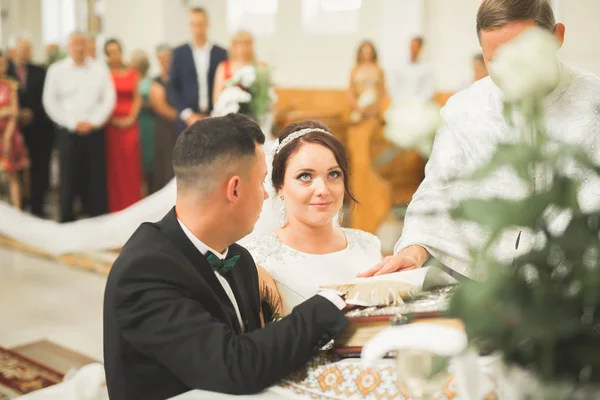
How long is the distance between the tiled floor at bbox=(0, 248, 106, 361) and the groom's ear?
3.35 m

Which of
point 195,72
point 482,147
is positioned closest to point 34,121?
point 195,72

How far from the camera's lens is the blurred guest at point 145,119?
37.4ft

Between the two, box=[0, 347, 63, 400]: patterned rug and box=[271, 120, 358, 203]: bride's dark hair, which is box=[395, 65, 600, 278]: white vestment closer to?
box=[271, 120, 358, 203]: bride's dark hair

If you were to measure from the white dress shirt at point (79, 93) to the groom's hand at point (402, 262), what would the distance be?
7.60m

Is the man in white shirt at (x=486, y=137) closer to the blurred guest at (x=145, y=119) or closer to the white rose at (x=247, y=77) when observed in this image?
the white rose at (x=247, y=77)

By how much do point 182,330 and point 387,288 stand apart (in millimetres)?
518

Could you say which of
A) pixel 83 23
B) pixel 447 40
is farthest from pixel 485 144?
pixel 83 23

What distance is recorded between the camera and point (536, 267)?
1148mm

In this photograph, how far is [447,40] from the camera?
37.8 feet

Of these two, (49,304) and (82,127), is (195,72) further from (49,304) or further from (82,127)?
(49,304)

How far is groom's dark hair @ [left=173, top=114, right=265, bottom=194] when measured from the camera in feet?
6.79

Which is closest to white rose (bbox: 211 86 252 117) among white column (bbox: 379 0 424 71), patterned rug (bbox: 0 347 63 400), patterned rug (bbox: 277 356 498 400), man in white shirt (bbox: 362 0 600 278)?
patterned rug (bbox: 0 347 63 400)

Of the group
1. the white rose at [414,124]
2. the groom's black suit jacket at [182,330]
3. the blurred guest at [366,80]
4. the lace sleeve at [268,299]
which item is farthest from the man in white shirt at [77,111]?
the white rose at [414,124]

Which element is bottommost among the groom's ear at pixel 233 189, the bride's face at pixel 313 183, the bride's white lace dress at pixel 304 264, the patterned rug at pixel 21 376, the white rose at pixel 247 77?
the patterned rug at pixel 21 376
